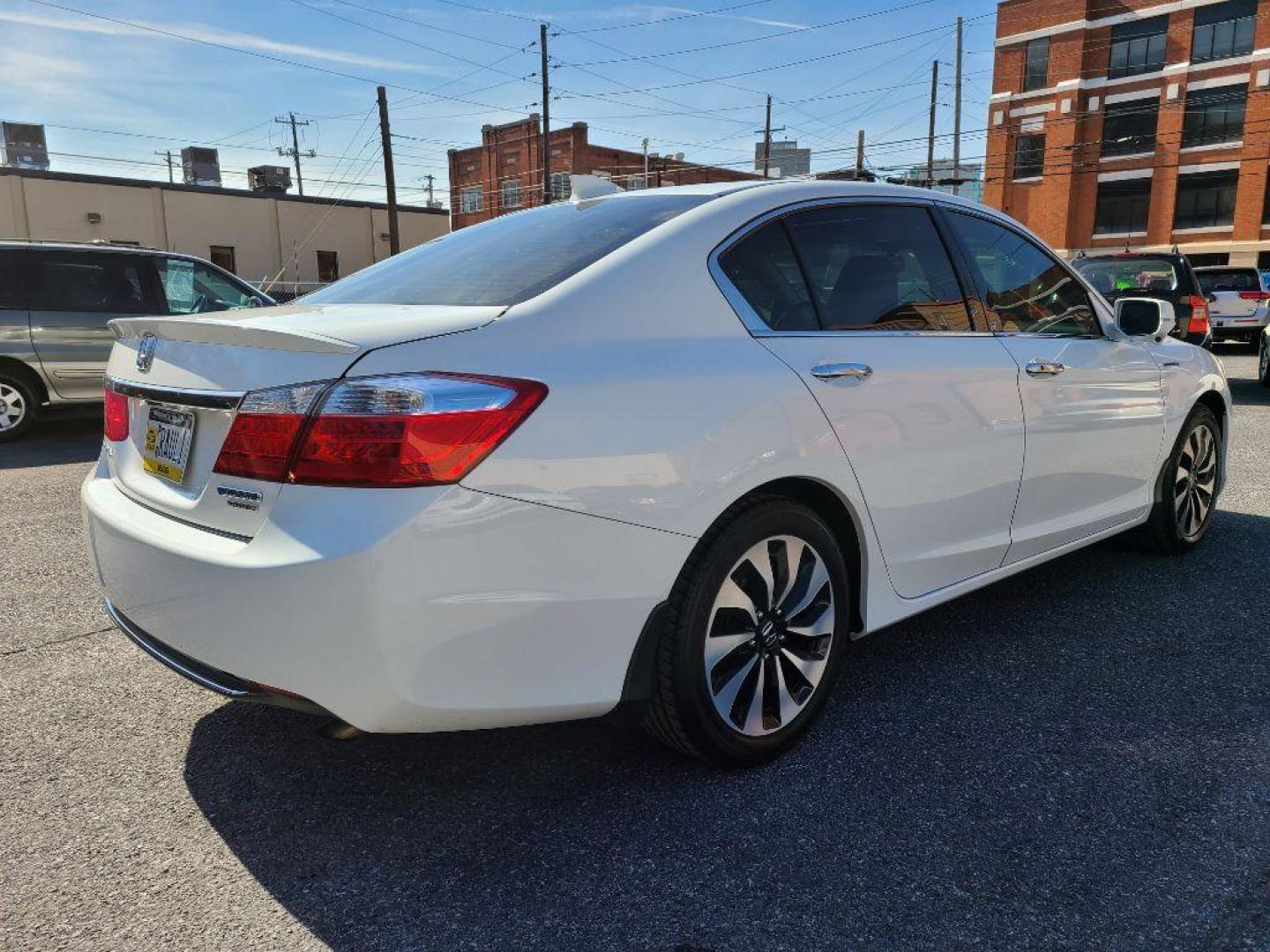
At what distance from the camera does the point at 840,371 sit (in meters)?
2.73

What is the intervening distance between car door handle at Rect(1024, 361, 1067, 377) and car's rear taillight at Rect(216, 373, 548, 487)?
6.95 ft

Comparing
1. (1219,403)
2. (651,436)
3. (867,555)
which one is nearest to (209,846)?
(651,436)

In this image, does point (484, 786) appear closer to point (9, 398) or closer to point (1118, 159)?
point (9, 398)

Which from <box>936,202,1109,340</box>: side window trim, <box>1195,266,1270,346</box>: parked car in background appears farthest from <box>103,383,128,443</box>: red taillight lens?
<box>1195,266,1270,346</box>: parked car in background

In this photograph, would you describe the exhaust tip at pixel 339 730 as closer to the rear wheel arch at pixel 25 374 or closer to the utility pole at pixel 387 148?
the rear wheel arch at pixel 25 374

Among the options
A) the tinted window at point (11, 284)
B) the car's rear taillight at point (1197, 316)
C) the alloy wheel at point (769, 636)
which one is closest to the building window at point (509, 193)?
the car's rear taillight at point (1197, 316)

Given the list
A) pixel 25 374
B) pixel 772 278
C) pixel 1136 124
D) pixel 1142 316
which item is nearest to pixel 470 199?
pixel 1136 124

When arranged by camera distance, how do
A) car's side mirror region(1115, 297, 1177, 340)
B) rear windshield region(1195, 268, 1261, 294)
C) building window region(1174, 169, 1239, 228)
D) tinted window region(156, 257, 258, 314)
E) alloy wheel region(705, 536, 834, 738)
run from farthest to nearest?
building window region(1174, 169, 1239, 228), rear windshield region(1195, 268, 1261, 294), tinted window region(156, 257, 258, 314), car's side mirror region(1115, 297, 1177, 340), alloy wheel region(705, 536, 834, 738)

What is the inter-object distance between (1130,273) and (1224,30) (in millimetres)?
37414

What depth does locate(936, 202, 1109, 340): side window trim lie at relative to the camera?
3461mm

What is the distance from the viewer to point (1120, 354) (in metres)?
4.02

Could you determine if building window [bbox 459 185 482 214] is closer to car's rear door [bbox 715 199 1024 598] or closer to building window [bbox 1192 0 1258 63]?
building window [bbox 1192 0 1258 63]

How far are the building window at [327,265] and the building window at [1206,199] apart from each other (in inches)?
1458

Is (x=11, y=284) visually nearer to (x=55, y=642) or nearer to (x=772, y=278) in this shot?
(x=55, y=642)
